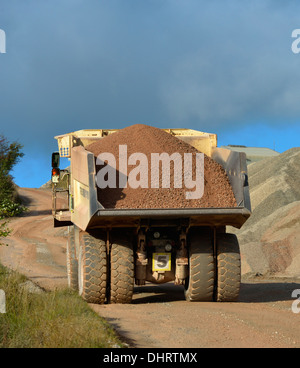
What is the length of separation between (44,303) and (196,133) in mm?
5130

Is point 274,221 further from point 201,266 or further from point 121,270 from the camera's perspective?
point 121,270

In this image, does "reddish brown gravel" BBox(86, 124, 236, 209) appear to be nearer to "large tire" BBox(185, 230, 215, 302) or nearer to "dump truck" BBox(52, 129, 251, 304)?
"dump truck" BBox(52, 129, 251, 304)

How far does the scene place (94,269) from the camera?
380 inches

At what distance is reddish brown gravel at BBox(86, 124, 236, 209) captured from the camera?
9.42 m

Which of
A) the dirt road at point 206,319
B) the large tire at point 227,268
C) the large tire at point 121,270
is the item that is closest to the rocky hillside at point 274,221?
the dirt road at point 206,319

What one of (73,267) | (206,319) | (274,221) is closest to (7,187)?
(274,221)

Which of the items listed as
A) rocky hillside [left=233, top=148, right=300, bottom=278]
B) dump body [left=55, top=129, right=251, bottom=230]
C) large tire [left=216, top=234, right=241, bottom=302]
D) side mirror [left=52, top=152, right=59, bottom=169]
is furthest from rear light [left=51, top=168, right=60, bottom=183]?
rocky hillside [left=233, top=148, right=300, bottom=278]

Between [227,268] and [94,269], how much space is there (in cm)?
221

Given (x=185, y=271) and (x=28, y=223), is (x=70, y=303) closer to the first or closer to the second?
(x=185, y=271)

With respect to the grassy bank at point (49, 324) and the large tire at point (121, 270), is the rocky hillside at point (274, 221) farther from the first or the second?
the grassy bank at point (49, 324)

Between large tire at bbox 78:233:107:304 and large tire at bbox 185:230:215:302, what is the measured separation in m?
1.46

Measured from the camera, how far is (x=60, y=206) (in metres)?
12.3
